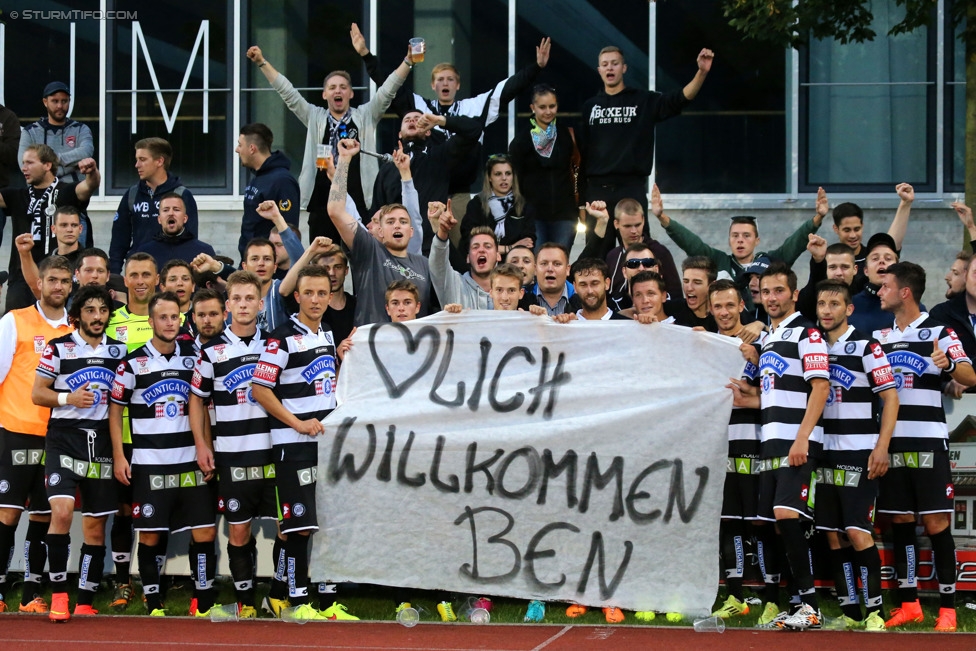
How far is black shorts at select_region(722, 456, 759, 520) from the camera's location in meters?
8.50

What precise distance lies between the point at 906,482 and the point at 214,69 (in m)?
9.91

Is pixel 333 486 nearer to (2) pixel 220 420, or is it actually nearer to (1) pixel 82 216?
(2) pixel 220 420

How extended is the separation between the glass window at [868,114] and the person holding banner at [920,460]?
21.6ft

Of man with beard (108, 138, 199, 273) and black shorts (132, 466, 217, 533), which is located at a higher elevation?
man with beard (108, 138, 199, 273)

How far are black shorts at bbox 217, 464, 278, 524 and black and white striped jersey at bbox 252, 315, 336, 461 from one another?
16cm

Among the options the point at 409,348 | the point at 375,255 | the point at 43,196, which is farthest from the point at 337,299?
the point at 43,196

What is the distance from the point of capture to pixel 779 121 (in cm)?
1489

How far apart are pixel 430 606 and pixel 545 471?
1187 millimetres

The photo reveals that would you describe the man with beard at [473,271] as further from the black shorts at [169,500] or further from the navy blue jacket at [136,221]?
the navy blue jacket at [136,221]

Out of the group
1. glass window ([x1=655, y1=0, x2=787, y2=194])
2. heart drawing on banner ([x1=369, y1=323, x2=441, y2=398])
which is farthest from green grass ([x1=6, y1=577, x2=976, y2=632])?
glass window ([x1=655, y1=0, x2=787, y2=194])

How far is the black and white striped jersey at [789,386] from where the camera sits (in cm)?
812

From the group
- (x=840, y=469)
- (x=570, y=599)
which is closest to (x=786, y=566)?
(x=840, y=469)

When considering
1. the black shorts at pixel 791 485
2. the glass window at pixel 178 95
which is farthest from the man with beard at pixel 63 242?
the black shorts at pixel 791 485

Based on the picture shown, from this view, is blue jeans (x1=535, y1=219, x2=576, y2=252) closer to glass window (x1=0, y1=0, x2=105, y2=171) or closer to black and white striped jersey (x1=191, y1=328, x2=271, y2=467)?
black and white striped jersey (x1=191, y1=328, x2=271, y2=467)
